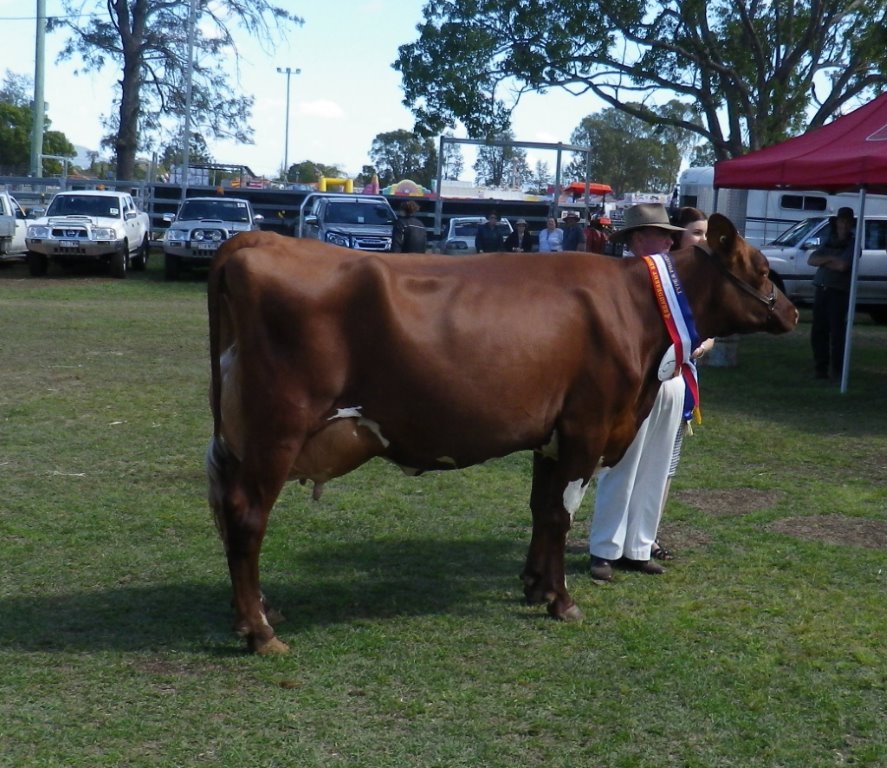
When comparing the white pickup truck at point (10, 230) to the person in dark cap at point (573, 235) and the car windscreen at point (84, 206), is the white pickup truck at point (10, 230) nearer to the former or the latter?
the car windscreen at point (84, 206)

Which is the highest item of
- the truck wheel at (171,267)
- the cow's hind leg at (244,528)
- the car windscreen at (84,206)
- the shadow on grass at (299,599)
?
the car windscreen at (84,206)

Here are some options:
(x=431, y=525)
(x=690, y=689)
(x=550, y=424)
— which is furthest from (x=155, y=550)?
(x=690, y=689)

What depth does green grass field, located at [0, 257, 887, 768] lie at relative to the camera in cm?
419

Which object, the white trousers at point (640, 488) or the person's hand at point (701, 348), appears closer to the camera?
the person's hand at point (701, 348)

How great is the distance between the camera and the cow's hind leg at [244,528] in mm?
4797

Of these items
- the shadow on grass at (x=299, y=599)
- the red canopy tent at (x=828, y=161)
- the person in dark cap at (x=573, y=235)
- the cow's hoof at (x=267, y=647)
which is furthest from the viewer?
the person in dark cap at (x=573, y=235)

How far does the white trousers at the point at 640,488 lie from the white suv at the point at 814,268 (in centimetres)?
1381

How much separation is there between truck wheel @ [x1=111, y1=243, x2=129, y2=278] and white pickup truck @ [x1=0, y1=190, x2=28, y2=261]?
211 centimetres

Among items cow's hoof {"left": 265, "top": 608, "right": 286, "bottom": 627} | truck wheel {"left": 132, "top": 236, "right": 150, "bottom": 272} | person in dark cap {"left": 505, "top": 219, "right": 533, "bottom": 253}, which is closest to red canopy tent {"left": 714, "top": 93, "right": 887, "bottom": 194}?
cow's hoof {"left": 265, "top": 608, "right": 286, "bottom": 627}

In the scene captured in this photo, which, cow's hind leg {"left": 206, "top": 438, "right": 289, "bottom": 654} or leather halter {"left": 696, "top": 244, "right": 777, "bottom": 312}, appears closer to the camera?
cow's hind leg {"left": 206, "top": 438, "right": 289, "bottom": 654}

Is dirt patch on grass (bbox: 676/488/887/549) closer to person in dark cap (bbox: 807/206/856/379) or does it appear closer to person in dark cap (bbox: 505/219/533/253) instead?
person in dark cap (bbox: 807/206/856/379)

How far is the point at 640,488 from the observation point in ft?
20.3

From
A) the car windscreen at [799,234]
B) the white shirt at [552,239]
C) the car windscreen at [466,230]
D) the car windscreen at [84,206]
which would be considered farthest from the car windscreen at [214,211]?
the car windscreen at [799,234]

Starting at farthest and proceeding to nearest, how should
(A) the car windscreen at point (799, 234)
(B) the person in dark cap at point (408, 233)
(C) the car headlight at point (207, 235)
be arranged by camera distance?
(C) the car headlight at point (207, 235) → (A) the car windscreen at point (799, 234) → (B) the person in dark cap at point (408, 233)
